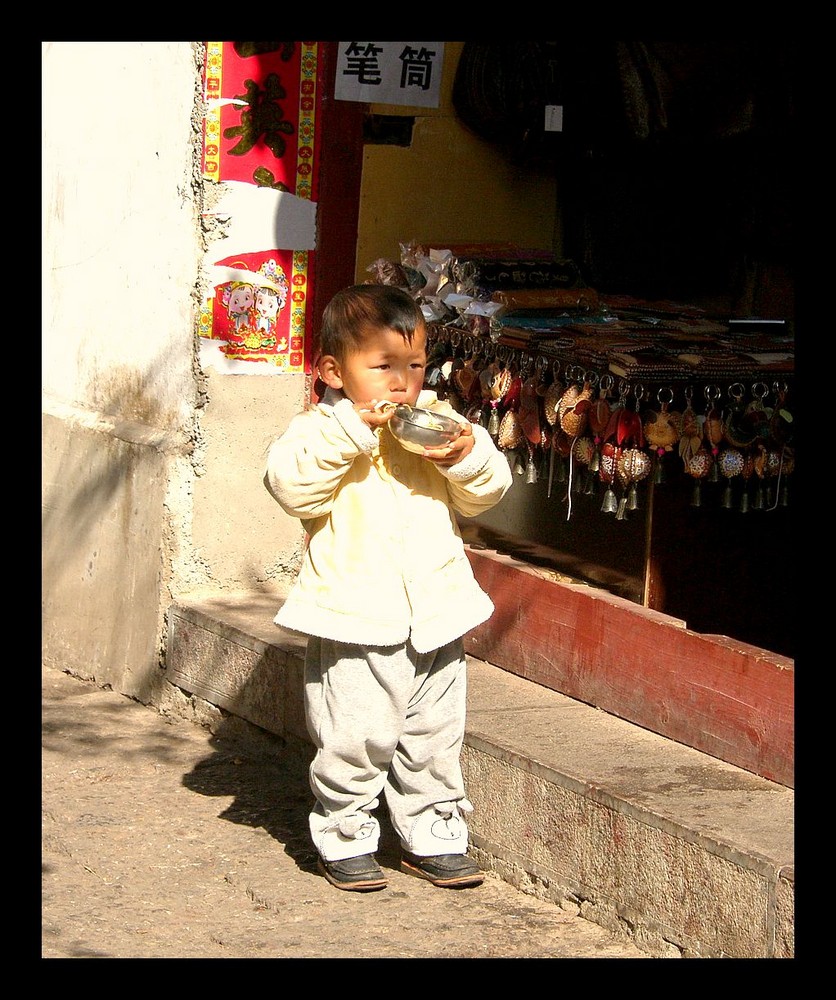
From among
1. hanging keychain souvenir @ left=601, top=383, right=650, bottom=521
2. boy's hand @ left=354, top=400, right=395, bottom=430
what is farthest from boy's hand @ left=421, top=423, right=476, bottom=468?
hanging keychain souvenir @ left=601, top=383, right=650, bottom=521

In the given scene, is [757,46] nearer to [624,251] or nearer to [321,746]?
[624,251]

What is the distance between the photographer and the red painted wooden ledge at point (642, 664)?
375 cm

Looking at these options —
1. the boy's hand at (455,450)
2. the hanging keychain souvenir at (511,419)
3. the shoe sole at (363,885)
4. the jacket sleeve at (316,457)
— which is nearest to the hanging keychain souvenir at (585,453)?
the hanging keychain souvenir at (511,419)

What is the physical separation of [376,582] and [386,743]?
41 cm

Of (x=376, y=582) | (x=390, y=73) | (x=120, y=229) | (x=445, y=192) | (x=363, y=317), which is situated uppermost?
(x=390, y=73)

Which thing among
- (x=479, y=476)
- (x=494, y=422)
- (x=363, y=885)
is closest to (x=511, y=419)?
(x=494, y=422)

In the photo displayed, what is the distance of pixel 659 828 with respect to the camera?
3.47 m

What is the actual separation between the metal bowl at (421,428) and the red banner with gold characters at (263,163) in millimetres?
1717

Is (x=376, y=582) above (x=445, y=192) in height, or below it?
below

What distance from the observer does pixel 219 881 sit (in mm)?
3994

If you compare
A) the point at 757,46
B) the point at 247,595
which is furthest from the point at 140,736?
the point at 757,46

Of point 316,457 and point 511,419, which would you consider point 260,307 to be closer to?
point 511,419

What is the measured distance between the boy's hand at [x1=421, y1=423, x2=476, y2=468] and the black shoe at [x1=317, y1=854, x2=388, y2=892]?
3.46 ft

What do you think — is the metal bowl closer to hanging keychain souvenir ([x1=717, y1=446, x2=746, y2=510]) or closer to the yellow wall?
hanging keychain souvenir ([x1=717, y1=446, x2=746, y2=510])
